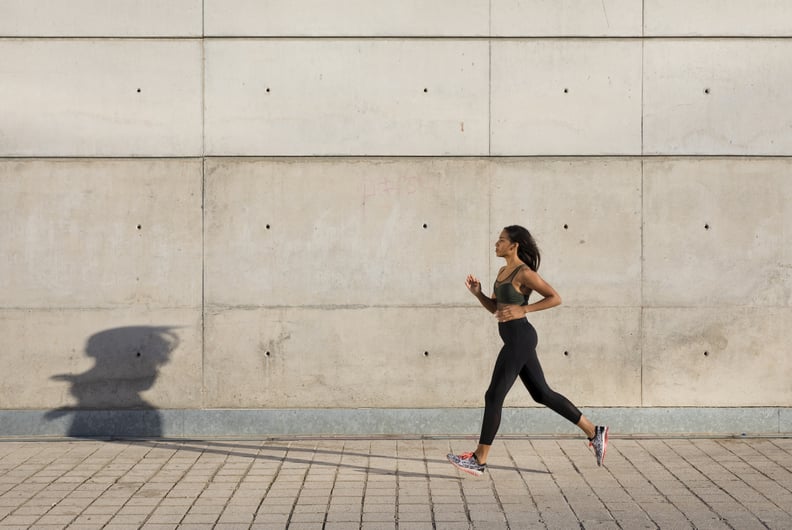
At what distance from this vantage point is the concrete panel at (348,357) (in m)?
8.65

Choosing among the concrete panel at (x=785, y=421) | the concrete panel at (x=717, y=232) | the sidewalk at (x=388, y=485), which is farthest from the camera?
the concrete panel at (x=717, y=232)

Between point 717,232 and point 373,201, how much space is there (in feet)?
9.85

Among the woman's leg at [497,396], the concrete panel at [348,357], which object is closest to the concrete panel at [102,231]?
the concrete panel at [348,357]

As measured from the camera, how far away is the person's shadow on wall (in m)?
8.65

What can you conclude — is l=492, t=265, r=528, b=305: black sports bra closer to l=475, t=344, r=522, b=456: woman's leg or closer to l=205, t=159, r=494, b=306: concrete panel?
l=475, t=344, r=522, b=456: woman's leg

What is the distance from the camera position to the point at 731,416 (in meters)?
8.60

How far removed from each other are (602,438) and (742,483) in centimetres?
98

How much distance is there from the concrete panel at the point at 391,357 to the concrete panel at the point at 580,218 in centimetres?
24

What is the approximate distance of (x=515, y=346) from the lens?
23.2ft
